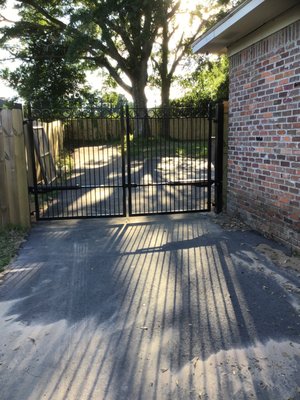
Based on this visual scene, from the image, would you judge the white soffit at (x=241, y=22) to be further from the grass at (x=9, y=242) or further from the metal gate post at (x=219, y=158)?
the grass at (x=9, y=242)

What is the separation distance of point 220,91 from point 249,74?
61.5 feet

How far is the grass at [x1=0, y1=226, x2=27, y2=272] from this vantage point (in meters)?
4.70

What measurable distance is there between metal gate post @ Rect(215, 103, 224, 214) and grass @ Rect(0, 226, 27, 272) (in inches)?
131

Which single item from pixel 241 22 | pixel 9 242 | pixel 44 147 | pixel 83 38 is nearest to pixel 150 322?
pixel 9 242

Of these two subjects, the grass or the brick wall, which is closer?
the brick wall

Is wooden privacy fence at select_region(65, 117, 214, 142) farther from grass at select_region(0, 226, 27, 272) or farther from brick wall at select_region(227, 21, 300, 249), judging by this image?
grass at select_region(0, 226, 27, 272)

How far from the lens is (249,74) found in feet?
18.1

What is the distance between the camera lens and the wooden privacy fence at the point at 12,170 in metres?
5.63

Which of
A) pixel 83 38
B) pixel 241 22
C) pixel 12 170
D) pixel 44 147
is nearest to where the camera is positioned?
pixel 241 22

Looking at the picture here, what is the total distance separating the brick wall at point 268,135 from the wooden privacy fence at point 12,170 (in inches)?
134

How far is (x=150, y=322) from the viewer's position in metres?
3.18

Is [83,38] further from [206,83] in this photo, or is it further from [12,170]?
[206,83]

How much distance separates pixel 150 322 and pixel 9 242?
2970 millimetres

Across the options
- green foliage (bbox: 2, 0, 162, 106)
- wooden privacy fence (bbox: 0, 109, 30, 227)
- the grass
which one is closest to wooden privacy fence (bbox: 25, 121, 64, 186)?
wooden privacy fence (bbox: 0, 109, 30, 227)
